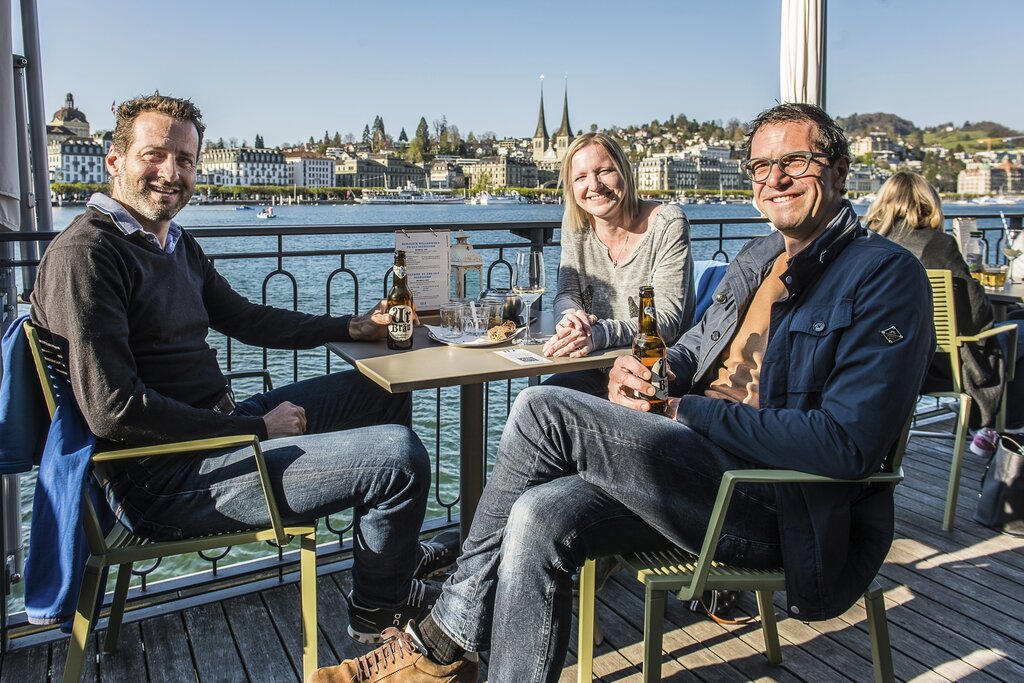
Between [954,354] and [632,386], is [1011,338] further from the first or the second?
[632,386]

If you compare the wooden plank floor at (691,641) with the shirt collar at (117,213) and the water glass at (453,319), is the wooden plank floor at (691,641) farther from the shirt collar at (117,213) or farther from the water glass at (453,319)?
the shirt collar at (117,213)

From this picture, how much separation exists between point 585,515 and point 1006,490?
91.3 inches

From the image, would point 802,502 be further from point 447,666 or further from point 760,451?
point 447,666

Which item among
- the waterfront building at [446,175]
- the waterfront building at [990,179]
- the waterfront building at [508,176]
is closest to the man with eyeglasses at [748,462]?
the waterfront building at [508,176]

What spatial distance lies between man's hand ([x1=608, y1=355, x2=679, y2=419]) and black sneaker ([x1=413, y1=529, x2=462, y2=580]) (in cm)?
99

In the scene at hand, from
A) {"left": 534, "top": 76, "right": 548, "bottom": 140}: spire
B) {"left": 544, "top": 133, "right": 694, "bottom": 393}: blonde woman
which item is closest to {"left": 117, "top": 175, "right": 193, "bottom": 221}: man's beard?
{"left": 544, "top": 133, "right": 694, "bottom": 393}: blonde woman

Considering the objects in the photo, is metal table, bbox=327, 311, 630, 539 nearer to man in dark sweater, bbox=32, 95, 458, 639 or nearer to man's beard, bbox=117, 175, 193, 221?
man in dark sweater, bbox=32, 95, 458, 639

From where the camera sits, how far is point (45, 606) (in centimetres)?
167

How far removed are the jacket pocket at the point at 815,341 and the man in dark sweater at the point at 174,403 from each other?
929 mm

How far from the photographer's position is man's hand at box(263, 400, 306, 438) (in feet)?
6.56

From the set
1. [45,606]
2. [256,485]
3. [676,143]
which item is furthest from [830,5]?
[676,143]

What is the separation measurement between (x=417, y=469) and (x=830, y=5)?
320cm

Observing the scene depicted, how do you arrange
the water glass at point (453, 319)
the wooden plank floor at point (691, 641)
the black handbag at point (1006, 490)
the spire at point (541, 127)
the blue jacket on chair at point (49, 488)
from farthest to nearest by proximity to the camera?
the spire at point (541, 127), the black handbag at point (1006, 490), the water glass at point (453, 319), the wooden plank floor at point (691, 641), the blue jacket on chair at point (49, 488)

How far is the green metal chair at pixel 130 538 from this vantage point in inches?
67.3
